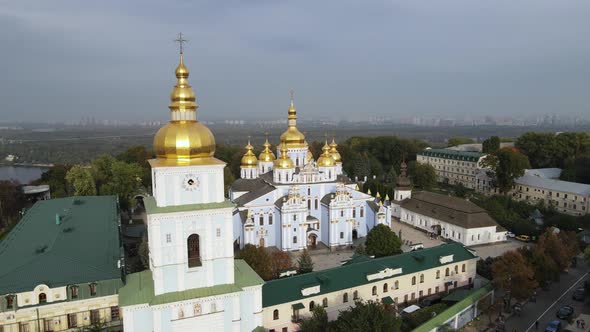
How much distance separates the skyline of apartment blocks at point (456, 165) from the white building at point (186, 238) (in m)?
46.4

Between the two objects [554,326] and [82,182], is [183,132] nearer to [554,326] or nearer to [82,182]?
[554,326]

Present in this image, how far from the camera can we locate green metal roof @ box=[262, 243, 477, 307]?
1847cm

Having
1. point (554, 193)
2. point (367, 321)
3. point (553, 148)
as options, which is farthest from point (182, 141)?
point (553, 148)

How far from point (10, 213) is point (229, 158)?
104ft

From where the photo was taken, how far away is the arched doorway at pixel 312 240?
108 feet

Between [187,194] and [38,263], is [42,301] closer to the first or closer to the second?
[38,263]

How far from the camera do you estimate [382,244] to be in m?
26.2

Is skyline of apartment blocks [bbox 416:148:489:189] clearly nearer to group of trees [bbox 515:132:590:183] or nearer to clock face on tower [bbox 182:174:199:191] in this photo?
group of trees [bbox 515:132:590:183]

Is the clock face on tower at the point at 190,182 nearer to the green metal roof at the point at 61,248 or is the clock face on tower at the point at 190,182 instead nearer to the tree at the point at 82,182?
the green metal roof at the point at 61,248

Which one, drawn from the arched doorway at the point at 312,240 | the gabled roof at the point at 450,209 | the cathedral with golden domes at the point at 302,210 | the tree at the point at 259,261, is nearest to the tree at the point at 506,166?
the gabled roof at the point at 450,209

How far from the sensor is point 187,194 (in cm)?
1338

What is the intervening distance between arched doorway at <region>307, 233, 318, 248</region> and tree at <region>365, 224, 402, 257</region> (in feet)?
24.0

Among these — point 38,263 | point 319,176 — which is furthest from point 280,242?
point 38,263

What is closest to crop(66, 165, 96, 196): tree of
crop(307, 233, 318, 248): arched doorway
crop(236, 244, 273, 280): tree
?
crop(307, 233, 318, 248): arched doorway
